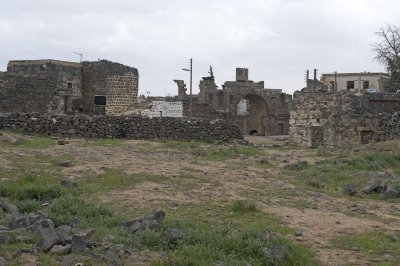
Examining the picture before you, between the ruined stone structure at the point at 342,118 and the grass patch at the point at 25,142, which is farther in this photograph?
the ruined stone structure at the point at 342,118

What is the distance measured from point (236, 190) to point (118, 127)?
12539mm

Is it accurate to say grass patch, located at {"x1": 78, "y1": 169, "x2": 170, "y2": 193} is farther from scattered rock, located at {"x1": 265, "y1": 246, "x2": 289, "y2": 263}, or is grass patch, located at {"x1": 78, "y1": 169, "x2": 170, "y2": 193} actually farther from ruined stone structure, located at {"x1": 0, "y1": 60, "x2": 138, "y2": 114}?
ruined stone structure, located at {"x1": 0, "y1": 60, "x2": 138, "y2": 114}

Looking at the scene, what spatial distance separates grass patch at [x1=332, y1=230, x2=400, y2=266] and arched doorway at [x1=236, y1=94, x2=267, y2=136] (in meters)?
42.6

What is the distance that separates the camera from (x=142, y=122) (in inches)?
972

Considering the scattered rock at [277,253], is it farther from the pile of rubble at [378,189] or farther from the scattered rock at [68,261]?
the pile of rubble at [378,189]

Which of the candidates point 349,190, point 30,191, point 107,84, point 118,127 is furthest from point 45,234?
point 107,84

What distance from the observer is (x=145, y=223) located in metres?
8.47

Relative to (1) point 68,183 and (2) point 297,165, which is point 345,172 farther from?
(1) point 68,183

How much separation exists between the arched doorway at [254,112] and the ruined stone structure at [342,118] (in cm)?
2330

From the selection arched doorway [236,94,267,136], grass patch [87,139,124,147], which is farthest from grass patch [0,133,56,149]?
arched doorway [236,94,267,136]

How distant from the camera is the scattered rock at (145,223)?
8.22 metres

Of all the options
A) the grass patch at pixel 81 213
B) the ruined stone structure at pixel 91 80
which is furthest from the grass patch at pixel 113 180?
→ the ruined stone structure at pixel 91 80

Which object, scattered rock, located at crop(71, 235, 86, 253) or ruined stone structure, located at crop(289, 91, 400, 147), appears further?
ruined stone structure, located at crop(289, 91, 400, 147)

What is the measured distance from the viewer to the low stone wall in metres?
22.1
